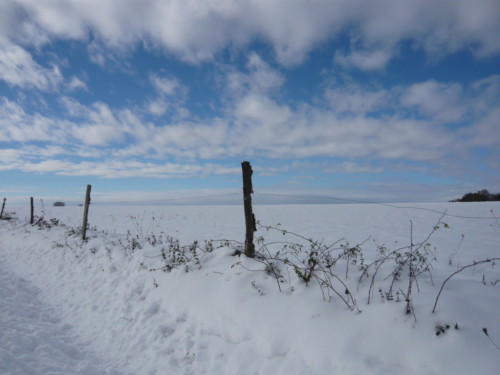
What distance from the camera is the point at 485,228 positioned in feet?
39.5

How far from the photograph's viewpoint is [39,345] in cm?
446

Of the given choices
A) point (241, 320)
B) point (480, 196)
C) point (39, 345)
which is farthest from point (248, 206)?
point (480, 196)

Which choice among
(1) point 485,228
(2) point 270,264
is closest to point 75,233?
(2) point 270,264

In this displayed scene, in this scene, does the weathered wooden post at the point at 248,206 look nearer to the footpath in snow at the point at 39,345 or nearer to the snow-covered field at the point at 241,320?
the snow-covered field at the point at 241,320

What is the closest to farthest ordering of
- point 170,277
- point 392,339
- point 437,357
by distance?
point 437,357 → point 392,339 → point 170,277

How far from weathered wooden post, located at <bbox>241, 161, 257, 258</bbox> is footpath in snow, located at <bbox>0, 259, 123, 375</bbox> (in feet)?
10.2

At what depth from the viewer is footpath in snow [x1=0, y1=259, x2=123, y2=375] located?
3.84 m

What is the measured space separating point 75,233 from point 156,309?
8.21 meters

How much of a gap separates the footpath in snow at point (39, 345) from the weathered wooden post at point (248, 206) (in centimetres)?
310

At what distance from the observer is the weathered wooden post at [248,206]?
612cm

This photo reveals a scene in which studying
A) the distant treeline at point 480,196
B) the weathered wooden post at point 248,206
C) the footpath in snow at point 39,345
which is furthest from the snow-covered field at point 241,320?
the distant treeline at point 480,196

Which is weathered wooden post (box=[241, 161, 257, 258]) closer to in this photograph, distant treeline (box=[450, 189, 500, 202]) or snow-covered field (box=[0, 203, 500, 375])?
snow-covered field (box=[0, 203, 500, 375])

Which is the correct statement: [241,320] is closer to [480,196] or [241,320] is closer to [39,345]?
[39,345]

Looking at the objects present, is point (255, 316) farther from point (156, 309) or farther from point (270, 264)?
point (156, 309)
